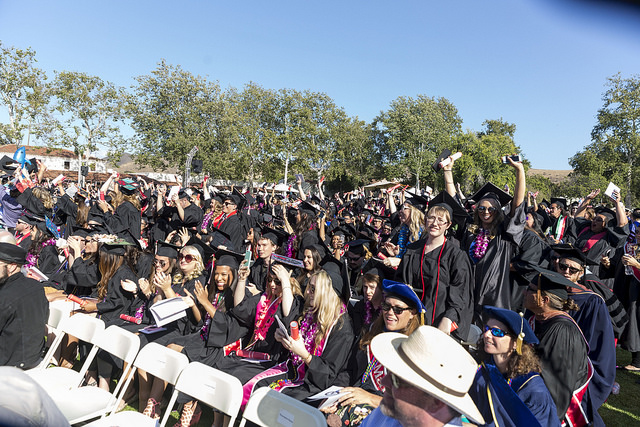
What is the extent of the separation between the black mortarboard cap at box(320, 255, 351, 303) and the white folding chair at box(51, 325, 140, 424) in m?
1.85

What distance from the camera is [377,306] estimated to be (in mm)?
3723

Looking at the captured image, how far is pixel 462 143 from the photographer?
43406 mm

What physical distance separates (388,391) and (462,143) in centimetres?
4538

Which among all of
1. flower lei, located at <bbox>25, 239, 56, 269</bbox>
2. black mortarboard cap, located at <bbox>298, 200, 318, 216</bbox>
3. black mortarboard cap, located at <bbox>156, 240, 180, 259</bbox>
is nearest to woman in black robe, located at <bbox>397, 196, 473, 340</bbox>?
black mortarboard cap, located at <bbox>156, 240, 180, 259</bbox>

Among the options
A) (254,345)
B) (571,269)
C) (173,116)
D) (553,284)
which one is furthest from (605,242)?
(173,116)

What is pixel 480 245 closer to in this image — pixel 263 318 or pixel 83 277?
pixel 263 318

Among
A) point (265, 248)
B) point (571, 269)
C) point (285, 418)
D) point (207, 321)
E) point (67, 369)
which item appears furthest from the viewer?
point (265, 248)

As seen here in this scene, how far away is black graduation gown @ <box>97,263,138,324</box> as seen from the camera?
462 centimetres

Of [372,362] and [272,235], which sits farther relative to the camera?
[272,235]

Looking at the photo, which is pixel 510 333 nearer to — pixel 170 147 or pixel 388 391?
pixel 388 391

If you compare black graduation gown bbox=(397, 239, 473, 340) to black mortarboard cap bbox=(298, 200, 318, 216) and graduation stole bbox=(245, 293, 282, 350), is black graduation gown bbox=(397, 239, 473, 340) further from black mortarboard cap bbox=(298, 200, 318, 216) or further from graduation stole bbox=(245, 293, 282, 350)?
black mortarboard cap bbox=(298, 200, 318, 216)

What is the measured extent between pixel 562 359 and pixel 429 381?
4.73ft

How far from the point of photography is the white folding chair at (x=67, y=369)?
3414 mm

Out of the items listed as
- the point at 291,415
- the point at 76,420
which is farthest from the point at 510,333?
the point at 76,420
